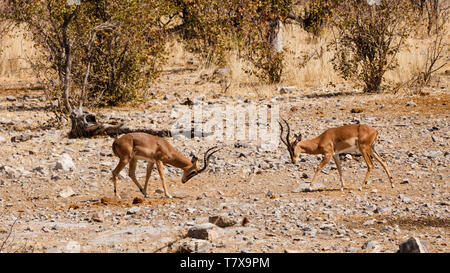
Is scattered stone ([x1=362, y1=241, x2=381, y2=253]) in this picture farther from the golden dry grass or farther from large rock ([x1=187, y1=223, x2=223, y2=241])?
the golden dry grass

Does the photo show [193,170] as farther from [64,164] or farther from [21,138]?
[21,138]

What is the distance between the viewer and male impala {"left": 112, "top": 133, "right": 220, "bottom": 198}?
384 inches

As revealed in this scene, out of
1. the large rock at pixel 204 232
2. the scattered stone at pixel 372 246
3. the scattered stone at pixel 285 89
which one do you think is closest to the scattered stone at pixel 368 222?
the scattered stone at pixel 372 246

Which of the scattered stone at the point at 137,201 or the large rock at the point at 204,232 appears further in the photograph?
the scattered stone at the point at 137,201

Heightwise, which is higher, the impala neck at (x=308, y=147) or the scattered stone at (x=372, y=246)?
the impala neck at (x=308, y=147)

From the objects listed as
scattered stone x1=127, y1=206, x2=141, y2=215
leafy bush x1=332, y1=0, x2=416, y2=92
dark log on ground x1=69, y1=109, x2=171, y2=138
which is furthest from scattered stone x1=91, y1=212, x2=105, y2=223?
leafy bush x1=332, y1=0, x2=416, y2=92

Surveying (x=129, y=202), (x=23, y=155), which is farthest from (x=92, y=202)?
(x=23, y=155)

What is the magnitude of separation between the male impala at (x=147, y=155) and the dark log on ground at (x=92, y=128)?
2960mm

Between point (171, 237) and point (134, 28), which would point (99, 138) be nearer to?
point (134, 28)

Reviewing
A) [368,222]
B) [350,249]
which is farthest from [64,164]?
[350,249]

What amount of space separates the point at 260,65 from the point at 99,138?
21.2 ft

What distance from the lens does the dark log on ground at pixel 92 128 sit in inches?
515

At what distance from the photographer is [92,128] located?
13.1m

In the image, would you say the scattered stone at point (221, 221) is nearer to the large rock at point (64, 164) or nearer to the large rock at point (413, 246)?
the large rock at point (413, 246)
